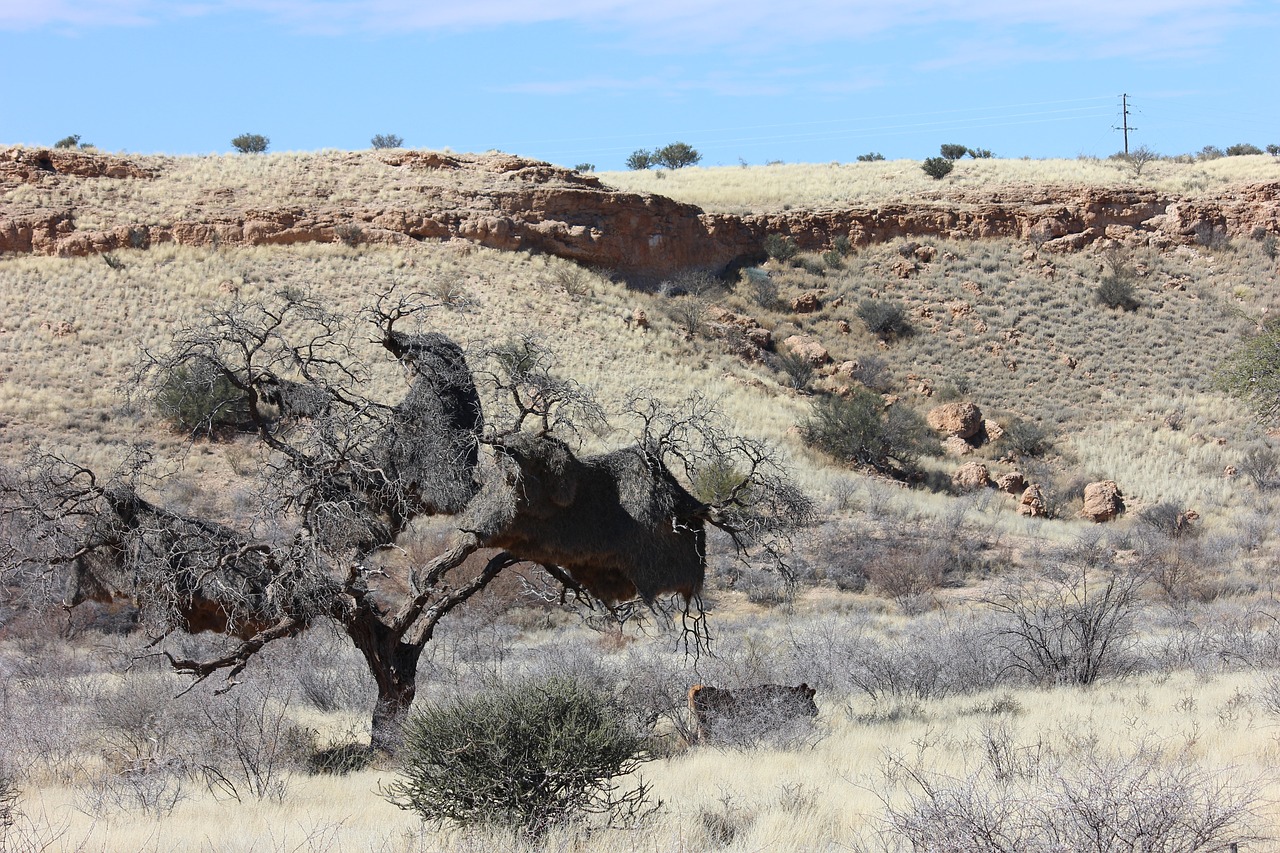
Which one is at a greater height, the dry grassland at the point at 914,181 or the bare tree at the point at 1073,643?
the dry grassland at the point at 914,181

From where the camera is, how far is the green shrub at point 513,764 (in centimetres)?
678

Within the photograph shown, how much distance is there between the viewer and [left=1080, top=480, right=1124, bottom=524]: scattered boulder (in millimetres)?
27609

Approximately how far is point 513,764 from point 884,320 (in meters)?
33.6

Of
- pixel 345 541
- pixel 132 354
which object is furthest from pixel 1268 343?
pixel 132 354

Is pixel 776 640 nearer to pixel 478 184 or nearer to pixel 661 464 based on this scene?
pixel 661 464

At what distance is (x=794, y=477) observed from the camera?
25.9m

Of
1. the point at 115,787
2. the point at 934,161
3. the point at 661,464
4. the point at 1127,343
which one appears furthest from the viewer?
the point at 934,161

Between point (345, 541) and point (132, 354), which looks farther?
point (132, 354)

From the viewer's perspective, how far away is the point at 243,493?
23.5 m

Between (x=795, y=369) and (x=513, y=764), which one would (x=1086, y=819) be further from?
(x=795, y=369)

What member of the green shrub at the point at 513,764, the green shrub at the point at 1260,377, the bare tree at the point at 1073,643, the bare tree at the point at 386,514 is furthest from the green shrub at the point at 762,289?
the green shrub at the point at 513,764

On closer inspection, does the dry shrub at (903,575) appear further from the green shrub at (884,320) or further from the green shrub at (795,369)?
the green shrub at (884,320)

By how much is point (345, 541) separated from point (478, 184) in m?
30.7

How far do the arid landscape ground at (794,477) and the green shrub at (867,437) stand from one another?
317 mm
